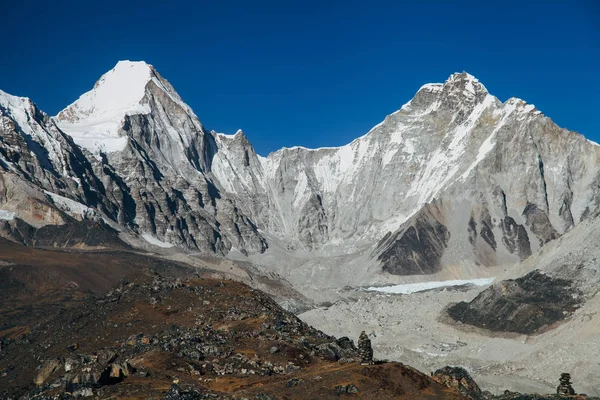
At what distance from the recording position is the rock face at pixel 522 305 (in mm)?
133625

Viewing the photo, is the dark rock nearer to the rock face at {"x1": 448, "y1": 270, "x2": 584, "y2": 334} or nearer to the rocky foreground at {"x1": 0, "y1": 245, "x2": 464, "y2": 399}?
the rocky foreground at {"x1": 0, "y1": 245, "x2": 464, "y2": 399}

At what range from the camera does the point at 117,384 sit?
50594mm

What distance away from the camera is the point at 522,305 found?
464ft

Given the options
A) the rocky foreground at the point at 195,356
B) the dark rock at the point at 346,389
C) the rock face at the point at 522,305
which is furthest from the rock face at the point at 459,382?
the rock face at the point at 522,305

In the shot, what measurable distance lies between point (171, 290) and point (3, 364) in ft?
57.4

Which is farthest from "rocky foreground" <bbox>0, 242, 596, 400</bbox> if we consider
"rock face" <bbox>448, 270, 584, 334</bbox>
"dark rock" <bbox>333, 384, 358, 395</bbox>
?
"rock face" <bbox>448, 270, 584, 334</bbox>

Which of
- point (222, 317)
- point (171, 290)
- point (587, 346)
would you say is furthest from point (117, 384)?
point (587, 346)

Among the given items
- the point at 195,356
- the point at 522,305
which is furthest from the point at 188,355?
the point at 522,305

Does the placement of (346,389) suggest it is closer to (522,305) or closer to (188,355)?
(188,355)

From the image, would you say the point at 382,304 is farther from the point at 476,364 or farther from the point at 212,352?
the point at 212,352

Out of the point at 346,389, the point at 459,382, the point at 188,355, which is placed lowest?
the point at 346,389

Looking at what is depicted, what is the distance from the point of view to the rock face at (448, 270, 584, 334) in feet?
438

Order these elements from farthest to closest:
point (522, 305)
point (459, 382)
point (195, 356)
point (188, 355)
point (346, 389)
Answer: point (522, 305) → point (459, 382) → point (188, 355) → point (195, 356) → point (346, 389)

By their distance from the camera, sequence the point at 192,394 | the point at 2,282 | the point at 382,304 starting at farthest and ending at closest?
the point at 2,282, the point at 382,304, the point at 192,394
